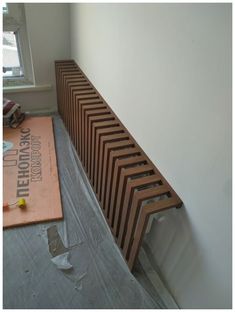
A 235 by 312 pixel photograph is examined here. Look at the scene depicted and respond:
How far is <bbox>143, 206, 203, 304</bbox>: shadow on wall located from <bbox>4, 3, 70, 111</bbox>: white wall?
6.80ft

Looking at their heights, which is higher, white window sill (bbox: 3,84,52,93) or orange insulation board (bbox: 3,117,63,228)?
white window sill (bbox: 3,84,52,93)

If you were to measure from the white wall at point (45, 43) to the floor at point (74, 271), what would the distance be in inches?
62.3

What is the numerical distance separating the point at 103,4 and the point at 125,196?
1103mm

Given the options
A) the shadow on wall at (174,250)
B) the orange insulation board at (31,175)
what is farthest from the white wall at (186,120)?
the orange insulation board at (31,175)

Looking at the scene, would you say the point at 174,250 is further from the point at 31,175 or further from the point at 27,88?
the point at 27,88

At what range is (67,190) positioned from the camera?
5.72ft

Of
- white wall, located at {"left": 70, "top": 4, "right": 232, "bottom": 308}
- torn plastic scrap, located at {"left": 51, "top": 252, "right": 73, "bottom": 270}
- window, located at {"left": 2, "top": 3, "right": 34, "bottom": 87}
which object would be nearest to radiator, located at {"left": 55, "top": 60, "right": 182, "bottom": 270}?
white wall, located at {"left": 70, "top": 4, "right": 232, "bottom": 308}

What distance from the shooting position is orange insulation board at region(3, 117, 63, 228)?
1.54m

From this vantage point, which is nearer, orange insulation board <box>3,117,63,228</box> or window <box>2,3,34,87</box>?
orange insulation board <box>3,117,63,228</box>

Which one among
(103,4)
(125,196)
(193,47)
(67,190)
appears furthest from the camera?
(67,190)

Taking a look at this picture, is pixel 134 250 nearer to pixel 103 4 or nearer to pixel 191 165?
pixel 191 165

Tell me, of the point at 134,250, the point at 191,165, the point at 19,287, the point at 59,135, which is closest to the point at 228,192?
the point at 191,165

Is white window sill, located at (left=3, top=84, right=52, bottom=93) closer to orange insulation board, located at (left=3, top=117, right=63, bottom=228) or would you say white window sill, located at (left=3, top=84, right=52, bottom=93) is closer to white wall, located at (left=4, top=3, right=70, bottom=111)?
white wall, located at (left=4, top=3, right=70, bottom=111)

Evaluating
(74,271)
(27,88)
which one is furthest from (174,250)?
(27,88)
